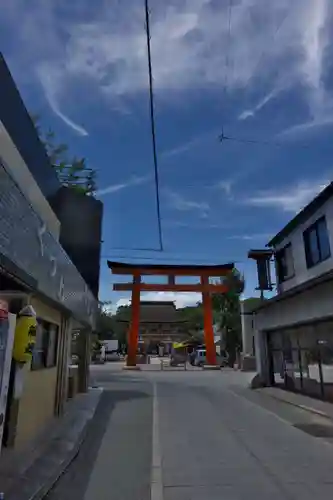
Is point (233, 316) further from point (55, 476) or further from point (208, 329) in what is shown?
point (55, 476)

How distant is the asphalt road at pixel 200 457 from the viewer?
4.53 meters

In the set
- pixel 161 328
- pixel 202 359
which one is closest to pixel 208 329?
pixel 202 359

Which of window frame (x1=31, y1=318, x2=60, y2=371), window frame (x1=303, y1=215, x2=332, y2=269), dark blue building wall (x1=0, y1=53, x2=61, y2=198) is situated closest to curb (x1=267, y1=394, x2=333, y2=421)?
window frame (x1=303, y1=215, x2=332, y2=269)

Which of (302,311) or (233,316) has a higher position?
(233,316)

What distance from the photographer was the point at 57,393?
9.26 metres

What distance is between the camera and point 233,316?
3475 cm

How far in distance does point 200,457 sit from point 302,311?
7051 millimetres

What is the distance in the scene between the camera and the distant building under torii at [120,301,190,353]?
54188 millimetres

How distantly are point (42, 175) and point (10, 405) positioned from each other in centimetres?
581

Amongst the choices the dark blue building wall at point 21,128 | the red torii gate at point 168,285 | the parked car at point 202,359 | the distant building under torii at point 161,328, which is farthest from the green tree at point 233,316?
the dark blue building wall at point 21,128

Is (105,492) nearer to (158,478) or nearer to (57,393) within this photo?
(158,478)

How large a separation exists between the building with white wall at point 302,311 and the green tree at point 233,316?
687 inches

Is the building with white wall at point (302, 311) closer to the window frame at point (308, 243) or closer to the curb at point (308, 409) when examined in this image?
the window frame at point (308, 243)

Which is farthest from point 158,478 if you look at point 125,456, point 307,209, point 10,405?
point 307,209
